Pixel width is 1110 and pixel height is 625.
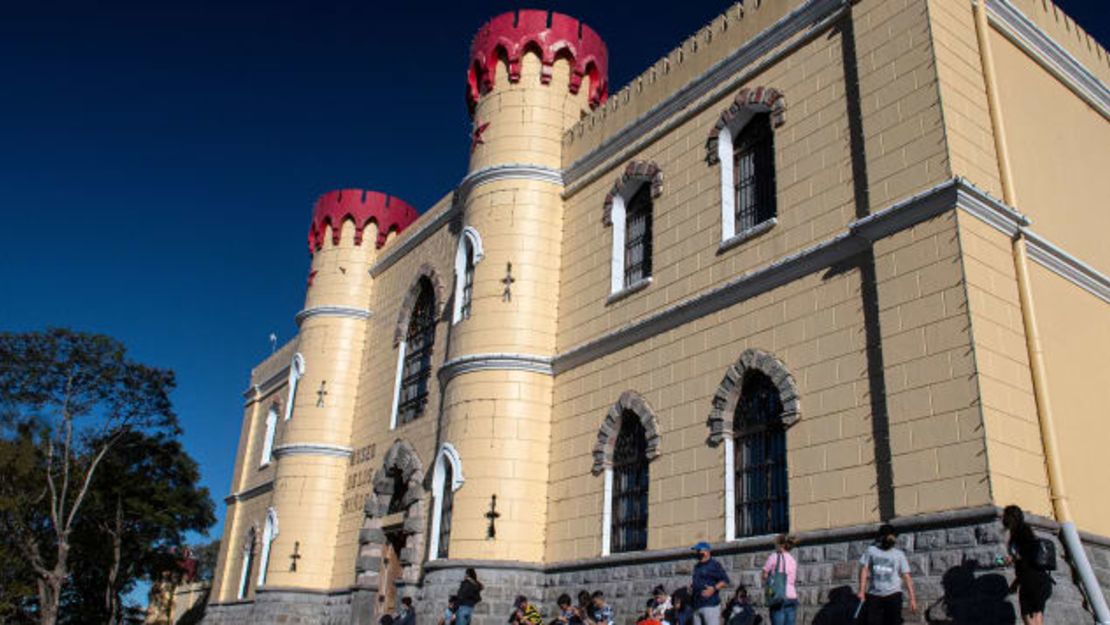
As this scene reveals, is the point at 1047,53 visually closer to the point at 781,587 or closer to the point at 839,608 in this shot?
the point at 839,608

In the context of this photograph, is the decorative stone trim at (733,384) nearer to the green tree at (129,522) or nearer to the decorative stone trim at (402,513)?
the decorative stone trim at (402,513)

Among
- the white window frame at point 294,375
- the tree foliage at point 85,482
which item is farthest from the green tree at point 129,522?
the white window frame at point 294,375

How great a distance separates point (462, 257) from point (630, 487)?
6.79m

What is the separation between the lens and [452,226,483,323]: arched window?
18589 mm

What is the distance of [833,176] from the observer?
12633 millimetres

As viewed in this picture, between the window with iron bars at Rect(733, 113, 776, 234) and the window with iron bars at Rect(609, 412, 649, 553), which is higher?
the window with iron bars at Rect(733, 113, 776, 234)

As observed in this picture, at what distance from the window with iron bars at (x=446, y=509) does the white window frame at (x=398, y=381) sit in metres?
4.16

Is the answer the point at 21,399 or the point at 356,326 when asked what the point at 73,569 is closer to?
the point at 21,399

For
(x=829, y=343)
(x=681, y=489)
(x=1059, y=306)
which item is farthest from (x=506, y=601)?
(x=1059, y=306)

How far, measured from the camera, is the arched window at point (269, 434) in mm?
29594

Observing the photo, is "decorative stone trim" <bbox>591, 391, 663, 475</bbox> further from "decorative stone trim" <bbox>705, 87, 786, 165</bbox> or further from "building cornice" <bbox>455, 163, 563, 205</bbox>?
"building cornice" <bbox>455, 163, 563, 205</bbox>

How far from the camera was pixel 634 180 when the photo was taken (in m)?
16.8

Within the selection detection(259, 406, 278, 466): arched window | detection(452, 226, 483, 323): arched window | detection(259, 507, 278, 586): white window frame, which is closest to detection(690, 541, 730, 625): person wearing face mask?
detection(452, 226, 483, 323): arched window

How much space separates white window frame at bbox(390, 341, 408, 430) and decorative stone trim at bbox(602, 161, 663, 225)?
7.42m
